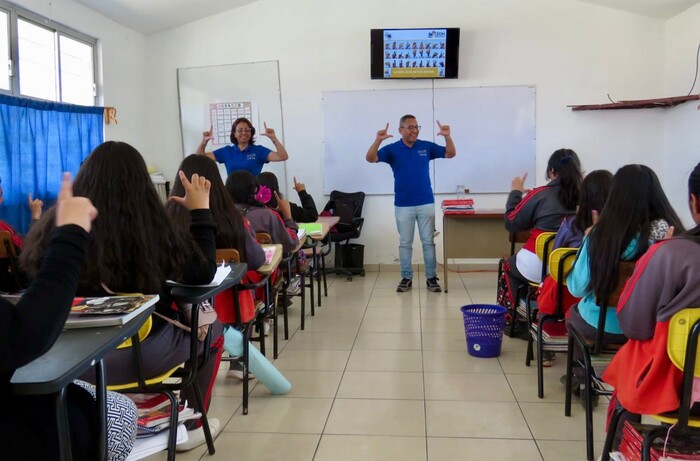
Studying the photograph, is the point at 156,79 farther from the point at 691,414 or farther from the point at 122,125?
the point at 691,414

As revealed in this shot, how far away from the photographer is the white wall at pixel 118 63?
5.04 meters

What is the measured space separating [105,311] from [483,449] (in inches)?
63.5

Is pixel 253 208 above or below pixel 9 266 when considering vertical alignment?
above

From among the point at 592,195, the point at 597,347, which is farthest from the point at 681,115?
the point at 597,347

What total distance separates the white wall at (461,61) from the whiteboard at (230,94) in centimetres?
9

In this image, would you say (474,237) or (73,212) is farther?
(474,237)

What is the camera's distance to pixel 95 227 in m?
1.68

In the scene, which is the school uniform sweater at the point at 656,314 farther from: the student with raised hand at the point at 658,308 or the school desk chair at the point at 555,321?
the school desk chair at the point at 555,321

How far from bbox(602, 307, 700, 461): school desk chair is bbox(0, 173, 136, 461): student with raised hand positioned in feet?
4.53

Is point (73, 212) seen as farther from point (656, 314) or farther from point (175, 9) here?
point (175, 9)

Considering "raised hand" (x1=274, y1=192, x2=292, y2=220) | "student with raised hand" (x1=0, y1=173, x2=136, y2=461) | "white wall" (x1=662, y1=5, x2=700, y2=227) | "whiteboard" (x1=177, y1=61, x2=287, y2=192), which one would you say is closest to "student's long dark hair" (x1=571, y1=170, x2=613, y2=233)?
"raised hand" (x1=274, y1=192, x2=292, y2=220)

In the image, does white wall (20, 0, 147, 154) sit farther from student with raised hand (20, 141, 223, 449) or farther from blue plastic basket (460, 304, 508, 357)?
blue plastic basket (460, 304, 508, 357)

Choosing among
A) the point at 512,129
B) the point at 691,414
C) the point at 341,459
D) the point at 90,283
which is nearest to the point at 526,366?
the point at 341,459

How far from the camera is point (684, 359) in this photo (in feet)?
4.93
